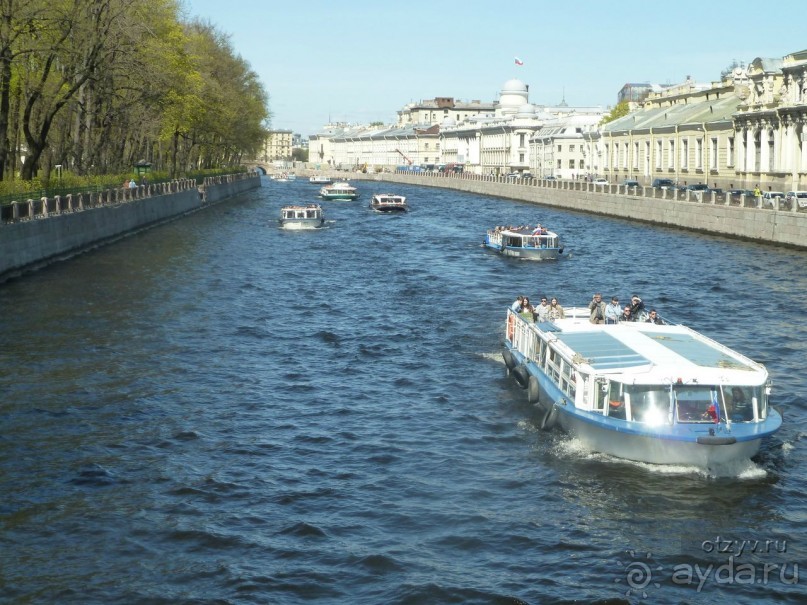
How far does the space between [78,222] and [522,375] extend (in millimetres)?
34256

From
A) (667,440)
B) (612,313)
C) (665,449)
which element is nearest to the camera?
(667,440)

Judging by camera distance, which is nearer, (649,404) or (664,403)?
(664,403)

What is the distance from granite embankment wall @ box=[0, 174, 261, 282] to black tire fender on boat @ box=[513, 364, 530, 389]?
2306cm

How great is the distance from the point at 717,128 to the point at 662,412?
261 ft

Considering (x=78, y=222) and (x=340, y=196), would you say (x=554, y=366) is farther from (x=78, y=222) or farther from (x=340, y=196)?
(x=340, y=196)

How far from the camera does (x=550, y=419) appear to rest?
2480 cm

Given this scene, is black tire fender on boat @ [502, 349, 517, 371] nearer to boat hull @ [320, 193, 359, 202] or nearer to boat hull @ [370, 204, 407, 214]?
boat hull @ [370, 204, 407, 214]

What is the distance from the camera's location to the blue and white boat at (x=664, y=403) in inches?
868

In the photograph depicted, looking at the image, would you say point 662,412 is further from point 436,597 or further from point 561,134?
point 561,134

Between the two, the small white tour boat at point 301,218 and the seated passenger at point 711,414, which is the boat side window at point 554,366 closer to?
the seated passenger at point 711,414

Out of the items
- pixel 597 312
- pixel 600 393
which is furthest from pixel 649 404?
pixel 597 312

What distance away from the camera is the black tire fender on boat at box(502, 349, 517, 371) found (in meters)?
30.4

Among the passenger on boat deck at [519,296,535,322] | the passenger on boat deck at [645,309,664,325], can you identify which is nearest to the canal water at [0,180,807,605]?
the passenger on boat deck at [519,296,535,322]

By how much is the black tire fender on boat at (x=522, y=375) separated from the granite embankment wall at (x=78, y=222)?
2306 centimetres
